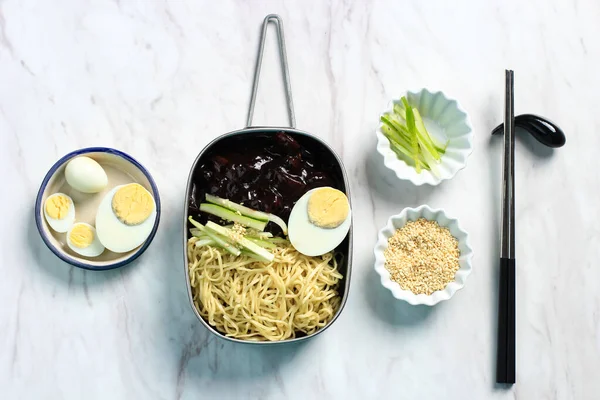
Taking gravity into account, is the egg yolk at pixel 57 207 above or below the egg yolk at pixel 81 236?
above

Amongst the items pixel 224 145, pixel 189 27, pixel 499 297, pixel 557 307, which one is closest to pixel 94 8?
pixel 189 27

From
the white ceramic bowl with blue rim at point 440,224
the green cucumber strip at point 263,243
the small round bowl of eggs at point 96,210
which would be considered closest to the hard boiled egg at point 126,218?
the small round bowl of eggs at point 96,210

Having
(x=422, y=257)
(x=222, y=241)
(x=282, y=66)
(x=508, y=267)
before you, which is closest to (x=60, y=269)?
(x=222, y=241)

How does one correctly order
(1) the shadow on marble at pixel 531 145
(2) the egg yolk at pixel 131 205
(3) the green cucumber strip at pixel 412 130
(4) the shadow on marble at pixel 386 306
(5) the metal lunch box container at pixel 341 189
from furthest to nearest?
(1) the shadow on marble at pixel 531 145, (4) the shadow on marble at pixel 386 306, (3) the green cucumber strip at pixel 412 130, (2) the egg yolk at pixel 131 205, (5) the metal lunch box container at pixel 341 189

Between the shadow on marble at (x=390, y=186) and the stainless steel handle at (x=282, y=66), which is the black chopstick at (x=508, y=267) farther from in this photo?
the stainless steel handle at (x=282, y=66)

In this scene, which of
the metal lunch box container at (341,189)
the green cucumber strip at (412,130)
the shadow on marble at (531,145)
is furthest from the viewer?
the shadow on marble at (531,145)

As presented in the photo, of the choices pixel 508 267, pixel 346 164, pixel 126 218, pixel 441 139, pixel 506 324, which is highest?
pixel 441 139

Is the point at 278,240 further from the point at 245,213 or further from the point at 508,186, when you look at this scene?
the point at 508,186
